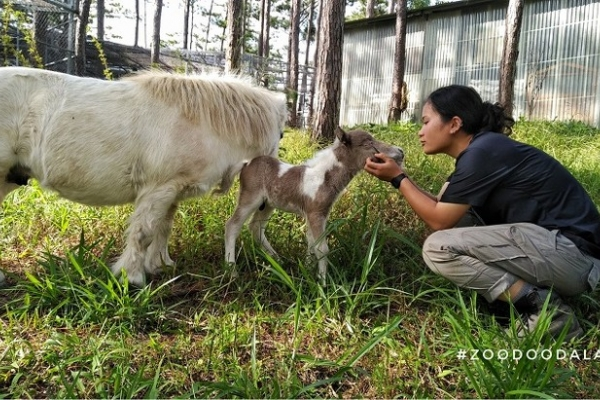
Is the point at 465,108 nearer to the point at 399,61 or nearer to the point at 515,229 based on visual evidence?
the point at 515,229

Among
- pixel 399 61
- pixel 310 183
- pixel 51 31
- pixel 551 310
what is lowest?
pixel 551 310

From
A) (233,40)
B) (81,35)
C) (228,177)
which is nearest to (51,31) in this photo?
(81,35)

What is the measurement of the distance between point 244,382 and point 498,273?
153 centimetres

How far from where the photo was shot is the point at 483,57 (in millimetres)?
15578

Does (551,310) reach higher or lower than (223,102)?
lower

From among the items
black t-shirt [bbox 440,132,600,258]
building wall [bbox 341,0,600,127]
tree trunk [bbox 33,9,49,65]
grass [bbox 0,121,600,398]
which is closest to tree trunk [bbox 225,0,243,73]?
grass [bbox 0,121,600,398]

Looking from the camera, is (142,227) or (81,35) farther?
(81,35)

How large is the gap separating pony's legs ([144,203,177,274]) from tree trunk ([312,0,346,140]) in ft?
13.1

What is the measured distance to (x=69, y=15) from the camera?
11.6 meters

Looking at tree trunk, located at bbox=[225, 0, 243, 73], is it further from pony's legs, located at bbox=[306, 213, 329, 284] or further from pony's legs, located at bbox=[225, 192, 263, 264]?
pony's legs, located at bbox=[306, 213, 329, 284]

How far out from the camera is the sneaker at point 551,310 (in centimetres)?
275

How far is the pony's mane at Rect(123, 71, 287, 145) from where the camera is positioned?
3363mm

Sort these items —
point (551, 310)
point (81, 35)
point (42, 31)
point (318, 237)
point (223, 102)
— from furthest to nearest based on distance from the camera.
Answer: point (42, 31), point (81, 35), point (223, 102), point (318, 237), point (551, 310)

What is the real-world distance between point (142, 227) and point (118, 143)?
0.56m
